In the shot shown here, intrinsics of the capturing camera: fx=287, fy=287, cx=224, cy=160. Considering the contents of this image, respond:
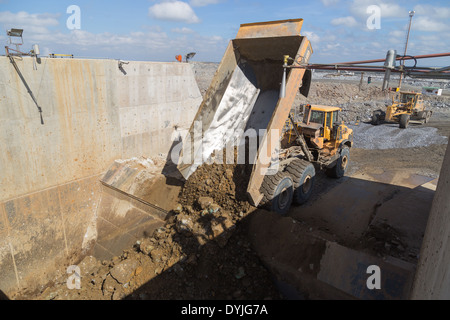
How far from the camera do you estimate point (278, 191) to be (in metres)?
5.50

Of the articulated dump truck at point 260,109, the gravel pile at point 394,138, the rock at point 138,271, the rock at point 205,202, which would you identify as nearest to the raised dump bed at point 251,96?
the articulated dump truck at point 260,109

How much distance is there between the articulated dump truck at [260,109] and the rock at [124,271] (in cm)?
193

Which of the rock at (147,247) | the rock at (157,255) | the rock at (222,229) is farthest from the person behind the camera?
the rock at (147,247)

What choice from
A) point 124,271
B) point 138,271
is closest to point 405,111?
point 138,271

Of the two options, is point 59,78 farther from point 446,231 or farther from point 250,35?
point 446,231

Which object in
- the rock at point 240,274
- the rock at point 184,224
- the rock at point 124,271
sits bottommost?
the rock at point 124,271

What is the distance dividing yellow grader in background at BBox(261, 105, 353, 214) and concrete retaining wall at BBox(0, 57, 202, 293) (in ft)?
13.8

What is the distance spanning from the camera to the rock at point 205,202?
510cm

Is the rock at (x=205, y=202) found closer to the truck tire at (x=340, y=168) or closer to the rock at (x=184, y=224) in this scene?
the rock at (x=184, y=224)
